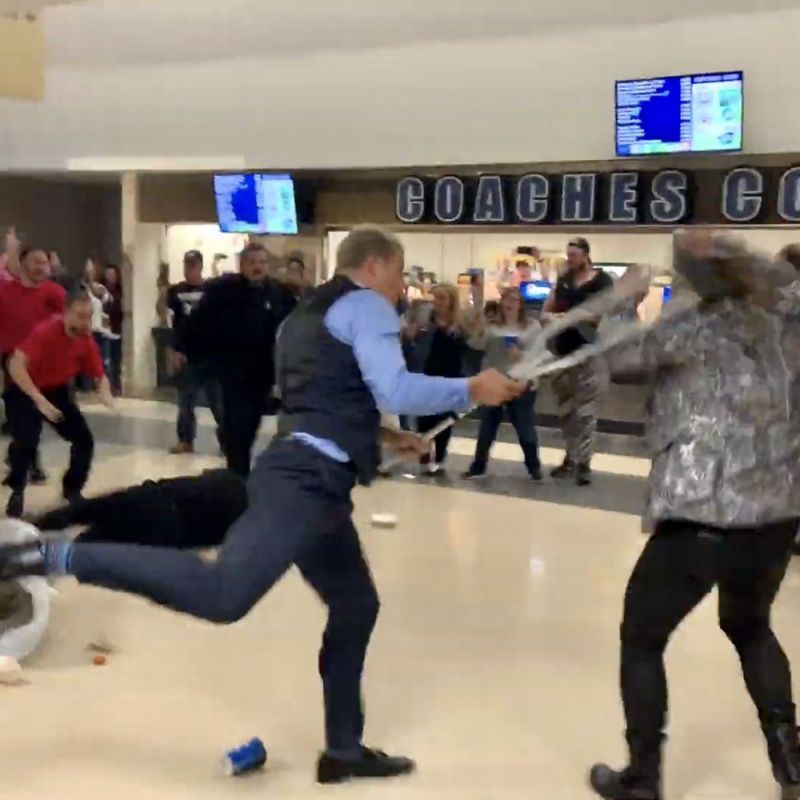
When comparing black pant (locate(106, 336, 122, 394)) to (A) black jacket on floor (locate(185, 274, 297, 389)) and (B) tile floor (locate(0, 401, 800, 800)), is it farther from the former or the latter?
(B) tile floor (locate(0, 401, 800, 800))

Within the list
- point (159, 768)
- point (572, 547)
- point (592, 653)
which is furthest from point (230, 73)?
point (159, 768)

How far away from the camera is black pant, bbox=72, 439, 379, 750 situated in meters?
2.84

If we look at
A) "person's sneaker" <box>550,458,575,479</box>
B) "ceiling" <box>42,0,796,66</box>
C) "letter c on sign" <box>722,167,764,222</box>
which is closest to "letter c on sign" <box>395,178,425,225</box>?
"ceiling" <box>42,0,796,66</box>

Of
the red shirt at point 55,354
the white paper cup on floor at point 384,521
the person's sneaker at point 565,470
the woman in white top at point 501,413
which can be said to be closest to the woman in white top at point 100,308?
the woman in white top at point 501,413

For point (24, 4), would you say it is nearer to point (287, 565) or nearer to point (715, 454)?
point (287, 565)

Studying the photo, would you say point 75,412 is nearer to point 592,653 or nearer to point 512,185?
point 592,653

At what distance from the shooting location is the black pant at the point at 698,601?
282 centimetres

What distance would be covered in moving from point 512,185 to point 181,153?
11.3ft

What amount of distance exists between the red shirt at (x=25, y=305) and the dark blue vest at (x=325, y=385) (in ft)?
15.2

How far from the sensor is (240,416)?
6.27m

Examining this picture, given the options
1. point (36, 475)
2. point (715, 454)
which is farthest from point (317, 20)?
point (715, 454)

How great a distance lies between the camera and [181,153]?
11.5 meters

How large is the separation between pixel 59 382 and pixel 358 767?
11.8 feet

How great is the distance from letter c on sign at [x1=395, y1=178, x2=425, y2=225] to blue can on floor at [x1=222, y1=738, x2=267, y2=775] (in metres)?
8.05
